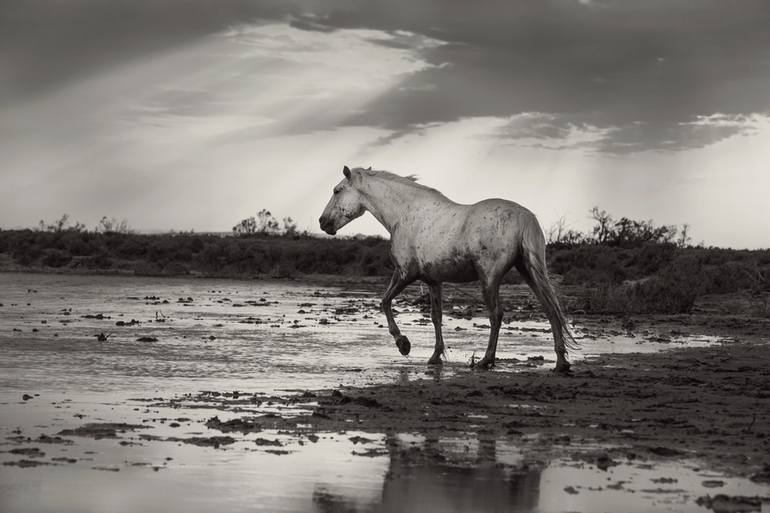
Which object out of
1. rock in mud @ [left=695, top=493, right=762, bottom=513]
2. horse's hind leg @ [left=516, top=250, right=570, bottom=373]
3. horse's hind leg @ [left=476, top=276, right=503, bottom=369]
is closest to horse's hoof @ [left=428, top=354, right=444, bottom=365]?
horse's hind leg @ [left=476, top=276, right=503, bottom=369]

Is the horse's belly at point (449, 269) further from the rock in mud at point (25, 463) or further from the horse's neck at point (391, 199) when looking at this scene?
the rock in mud at point (25, 463)

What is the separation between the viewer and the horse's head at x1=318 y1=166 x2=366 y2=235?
1581 cm

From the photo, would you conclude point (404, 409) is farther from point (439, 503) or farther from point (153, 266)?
point (153, 266)

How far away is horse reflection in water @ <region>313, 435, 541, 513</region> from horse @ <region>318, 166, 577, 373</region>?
18.4ft

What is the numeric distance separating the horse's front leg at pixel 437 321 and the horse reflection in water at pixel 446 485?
596 cm

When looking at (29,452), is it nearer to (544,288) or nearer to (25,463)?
(25,463)

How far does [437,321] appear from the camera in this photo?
48.5ft

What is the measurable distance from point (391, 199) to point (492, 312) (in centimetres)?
219

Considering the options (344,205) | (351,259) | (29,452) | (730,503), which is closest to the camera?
(730,503)

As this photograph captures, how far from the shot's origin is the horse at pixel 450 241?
13.8 m

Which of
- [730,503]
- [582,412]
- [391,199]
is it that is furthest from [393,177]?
[730,503]

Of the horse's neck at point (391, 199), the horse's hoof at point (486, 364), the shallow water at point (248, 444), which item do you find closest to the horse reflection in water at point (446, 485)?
the shallow water at point (248, 444)

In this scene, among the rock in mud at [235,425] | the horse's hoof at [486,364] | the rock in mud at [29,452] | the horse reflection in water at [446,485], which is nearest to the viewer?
the horse reflection in water at [446,485]

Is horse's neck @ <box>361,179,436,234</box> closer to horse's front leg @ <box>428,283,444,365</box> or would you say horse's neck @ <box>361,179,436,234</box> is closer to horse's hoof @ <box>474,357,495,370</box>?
horse's front leg @ <box>428,283,444,365</box>
